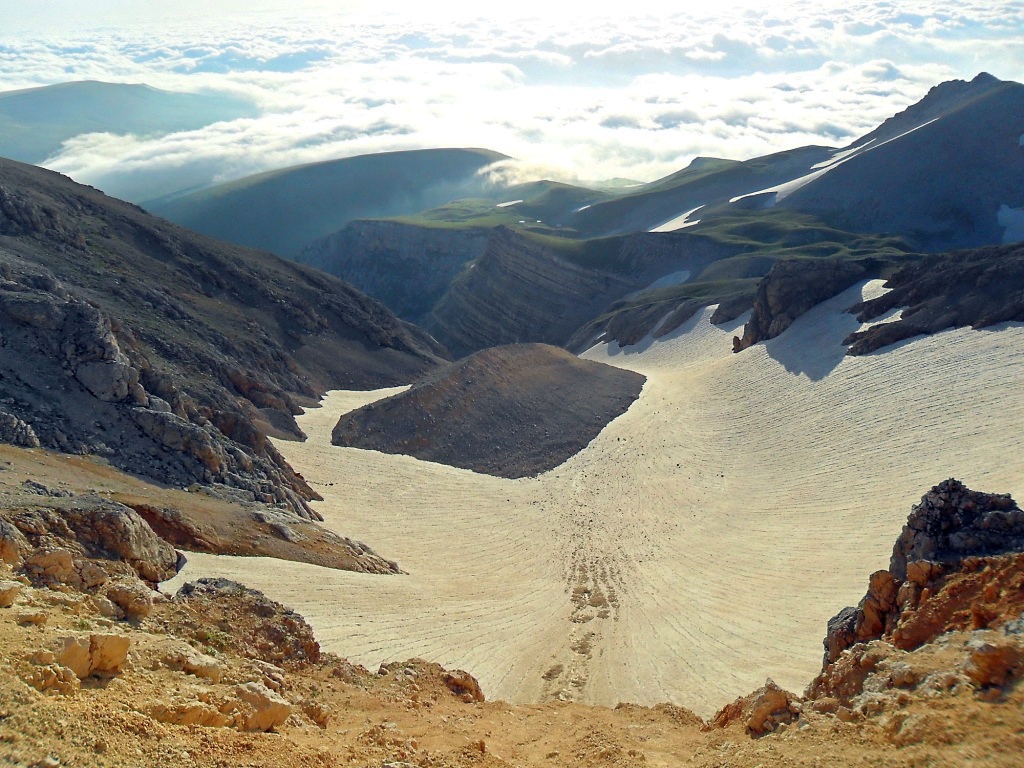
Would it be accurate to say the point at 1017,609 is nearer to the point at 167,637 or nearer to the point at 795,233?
the point at 167,637

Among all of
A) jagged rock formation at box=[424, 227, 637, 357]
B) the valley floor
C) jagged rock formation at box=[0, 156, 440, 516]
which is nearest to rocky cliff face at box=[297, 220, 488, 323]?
jagged rock formation at box=[424, 227, 637, 357]

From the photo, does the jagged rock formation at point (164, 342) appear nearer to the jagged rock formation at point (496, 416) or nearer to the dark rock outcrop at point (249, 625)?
the jagged rock formation at point (496, 416)

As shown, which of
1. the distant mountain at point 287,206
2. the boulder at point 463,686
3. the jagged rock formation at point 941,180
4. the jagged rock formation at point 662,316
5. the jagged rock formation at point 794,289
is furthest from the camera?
the distant mountain at point 287,206

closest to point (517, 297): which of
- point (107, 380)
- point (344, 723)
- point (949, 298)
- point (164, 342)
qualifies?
point (164, 342)

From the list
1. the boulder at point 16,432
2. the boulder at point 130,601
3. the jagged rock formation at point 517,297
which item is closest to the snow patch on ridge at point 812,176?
the jagged rock formation at point 517,297

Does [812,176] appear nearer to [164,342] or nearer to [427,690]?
[164,342]

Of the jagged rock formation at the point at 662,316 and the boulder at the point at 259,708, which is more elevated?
→ the jagged rock formation at the point at 662,316

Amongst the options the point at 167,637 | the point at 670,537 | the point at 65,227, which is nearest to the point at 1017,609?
the point at 167,637

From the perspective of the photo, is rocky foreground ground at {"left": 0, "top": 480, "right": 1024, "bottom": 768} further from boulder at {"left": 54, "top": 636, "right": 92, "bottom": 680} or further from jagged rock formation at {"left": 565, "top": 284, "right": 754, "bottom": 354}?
jagged rock formation at {"left": 565, "top": 284, "right": 754, "bottom": 354}
